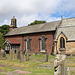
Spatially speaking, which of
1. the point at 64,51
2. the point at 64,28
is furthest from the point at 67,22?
the point at 64,51

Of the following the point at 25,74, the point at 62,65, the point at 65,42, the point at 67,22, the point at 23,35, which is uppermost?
the point at 67,22

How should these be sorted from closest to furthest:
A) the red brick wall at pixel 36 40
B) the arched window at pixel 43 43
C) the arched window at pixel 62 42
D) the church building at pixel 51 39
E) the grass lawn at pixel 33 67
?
the grass lawn at pixel 33 67 < the church building at pixel 51 39 < the arched window at pixel 62 42 < the red brick wall at pixel 36 40 < the arched window at pixel 43 43

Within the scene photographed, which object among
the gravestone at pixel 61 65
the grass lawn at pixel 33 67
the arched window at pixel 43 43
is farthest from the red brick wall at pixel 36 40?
the gravestone at pixel 61 65

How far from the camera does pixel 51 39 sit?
89.7 feet

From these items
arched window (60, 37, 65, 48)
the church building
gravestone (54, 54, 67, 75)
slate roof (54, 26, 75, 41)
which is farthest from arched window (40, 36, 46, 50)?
gravestone (54, 54, 67, 75)

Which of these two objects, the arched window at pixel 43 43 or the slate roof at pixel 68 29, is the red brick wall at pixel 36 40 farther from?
the slate roof at pixel 68 29

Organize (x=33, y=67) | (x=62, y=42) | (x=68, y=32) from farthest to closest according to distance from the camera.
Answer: (x=68, y=32) < (x=62, y=42) < (x=33, y=67)

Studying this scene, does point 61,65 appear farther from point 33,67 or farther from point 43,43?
point 43,43

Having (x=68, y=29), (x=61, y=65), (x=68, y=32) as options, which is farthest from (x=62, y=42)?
(x=61, y=65)

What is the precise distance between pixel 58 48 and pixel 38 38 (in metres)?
7.44

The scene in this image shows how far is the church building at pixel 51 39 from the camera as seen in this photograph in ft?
78.6

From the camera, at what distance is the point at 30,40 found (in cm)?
3212

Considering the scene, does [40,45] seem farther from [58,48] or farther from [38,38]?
[58,48]

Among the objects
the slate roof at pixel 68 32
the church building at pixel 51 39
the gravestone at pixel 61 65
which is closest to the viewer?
the gravestone at pixel 61 65
